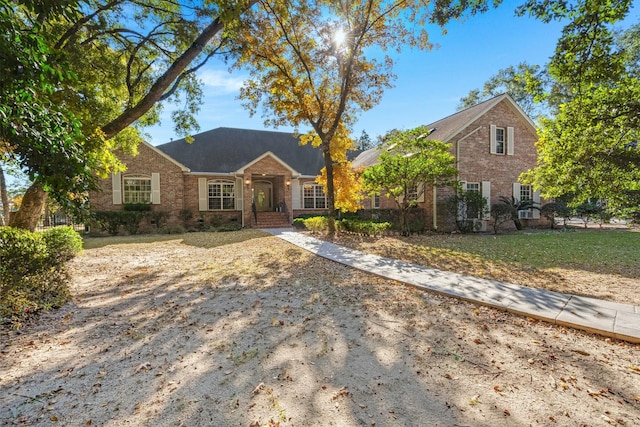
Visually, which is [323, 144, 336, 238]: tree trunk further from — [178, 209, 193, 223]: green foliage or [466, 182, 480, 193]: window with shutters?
[178, 209, 193, 223]: green foliage

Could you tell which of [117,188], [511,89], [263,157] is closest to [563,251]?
[263,157]

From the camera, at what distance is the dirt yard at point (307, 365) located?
219 centimetres

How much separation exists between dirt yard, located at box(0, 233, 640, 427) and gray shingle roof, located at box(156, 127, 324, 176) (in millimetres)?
14657

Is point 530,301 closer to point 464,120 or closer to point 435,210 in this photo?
point 435,210

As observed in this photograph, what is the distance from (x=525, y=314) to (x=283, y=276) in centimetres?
441

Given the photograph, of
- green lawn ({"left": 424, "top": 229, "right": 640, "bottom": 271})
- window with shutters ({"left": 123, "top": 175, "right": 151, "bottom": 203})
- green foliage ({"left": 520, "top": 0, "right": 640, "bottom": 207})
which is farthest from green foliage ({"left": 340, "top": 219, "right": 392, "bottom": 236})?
window with shutters ({"left": 123, "top": 175, "right": 151, "bottom": 203})

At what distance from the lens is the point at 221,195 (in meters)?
18.3

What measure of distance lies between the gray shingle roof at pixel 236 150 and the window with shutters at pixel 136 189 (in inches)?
98.3

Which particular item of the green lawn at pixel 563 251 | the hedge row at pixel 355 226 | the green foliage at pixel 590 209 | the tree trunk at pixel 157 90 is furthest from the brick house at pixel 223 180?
the green foliage at pixel 590 209

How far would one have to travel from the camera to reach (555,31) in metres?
5.78

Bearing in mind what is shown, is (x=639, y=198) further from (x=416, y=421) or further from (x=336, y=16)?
(x=336, y=16)

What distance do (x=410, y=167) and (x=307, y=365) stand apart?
990 cm

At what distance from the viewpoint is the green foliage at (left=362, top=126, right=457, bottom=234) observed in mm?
11430

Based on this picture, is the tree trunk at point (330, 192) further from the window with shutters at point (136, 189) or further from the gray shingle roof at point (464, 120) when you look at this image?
the window with shutters at point (136, 189)
